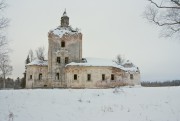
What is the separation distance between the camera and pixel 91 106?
43.8 ft

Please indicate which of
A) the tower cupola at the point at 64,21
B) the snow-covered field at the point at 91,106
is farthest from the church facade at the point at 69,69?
the snow-covered field at the point at 91,106

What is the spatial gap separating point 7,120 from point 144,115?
637 cm

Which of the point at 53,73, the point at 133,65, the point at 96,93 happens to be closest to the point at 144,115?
the point at 96,93

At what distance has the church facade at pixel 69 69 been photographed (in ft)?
129

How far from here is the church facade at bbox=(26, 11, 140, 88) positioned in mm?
39438

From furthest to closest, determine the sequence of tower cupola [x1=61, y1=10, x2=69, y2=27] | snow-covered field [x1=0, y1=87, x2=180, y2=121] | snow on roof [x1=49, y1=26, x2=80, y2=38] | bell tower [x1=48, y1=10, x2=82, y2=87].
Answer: tower cupola [x1=61, y1=10, x2=69, y2=27] < snow on roof [x1=49, y1=26, x2=80, y2=38] < bell tower [x1=48, y1=10, x2=82, y2=87] < snow-covered field [x1=0, y1=87, x2=180, y2=121]

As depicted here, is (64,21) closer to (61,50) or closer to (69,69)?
(61,50)

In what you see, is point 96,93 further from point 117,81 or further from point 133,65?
point 133,65

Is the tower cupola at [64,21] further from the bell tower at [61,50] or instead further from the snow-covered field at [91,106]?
the snow-covered field at [91,106]

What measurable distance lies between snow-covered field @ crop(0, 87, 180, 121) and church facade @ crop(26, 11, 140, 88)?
2287 cm

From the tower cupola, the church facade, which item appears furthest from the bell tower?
the tower cupola

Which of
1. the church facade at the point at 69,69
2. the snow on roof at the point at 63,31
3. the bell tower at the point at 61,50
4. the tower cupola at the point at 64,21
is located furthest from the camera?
the tower cupola at the point at 64,21

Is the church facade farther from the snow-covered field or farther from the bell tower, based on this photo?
the snow-covered field

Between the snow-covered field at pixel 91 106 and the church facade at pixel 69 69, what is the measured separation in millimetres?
22867
